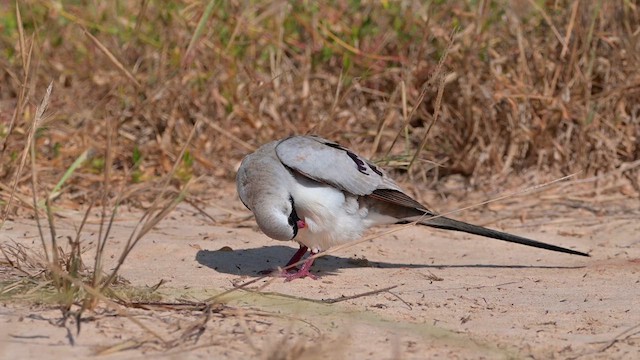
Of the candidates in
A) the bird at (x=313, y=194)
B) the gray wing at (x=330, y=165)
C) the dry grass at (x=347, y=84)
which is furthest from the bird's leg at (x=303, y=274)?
the dry grass at (x=347, y=84)

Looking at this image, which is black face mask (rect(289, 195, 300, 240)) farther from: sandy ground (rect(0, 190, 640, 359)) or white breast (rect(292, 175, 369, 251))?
sandy ground (rect(0, 190, 640, 359))

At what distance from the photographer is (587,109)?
19.2 ft

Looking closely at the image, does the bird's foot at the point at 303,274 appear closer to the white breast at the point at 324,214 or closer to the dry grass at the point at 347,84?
the white breast at the point at 324,214

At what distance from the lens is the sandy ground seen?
9.89ft

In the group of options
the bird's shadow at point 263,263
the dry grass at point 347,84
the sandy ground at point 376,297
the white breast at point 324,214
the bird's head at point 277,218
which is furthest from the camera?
the dry grass at point 347,84

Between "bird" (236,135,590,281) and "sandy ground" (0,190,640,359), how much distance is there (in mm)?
211

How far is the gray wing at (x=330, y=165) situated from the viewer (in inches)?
165

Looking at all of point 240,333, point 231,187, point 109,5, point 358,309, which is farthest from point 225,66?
point 240,333

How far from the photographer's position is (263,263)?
463cm

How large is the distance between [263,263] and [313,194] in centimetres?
60

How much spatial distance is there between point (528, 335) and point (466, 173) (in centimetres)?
288

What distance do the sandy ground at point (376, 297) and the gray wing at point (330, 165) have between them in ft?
1.35

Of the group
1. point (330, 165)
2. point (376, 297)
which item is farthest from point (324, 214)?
point (376, 297)

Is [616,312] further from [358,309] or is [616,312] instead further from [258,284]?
[258,284]
